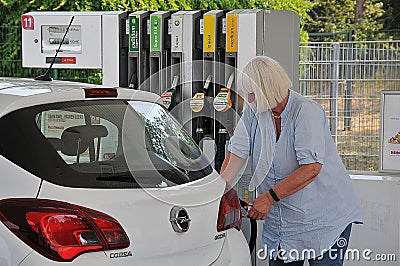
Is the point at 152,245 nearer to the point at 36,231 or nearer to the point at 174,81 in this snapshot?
the point at 36,231

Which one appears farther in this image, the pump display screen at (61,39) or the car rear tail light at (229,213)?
the pump display screen at (61,39)

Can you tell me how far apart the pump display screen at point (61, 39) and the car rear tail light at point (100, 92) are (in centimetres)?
285

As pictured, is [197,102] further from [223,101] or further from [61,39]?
[61,39]

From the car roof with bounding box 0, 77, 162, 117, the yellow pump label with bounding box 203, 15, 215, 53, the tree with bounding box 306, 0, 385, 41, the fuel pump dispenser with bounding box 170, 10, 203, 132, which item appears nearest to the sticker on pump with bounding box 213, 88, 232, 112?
the fuel pump dispenser with bounding box 170, 10, 203, 132

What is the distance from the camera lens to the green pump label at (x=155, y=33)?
638 cm

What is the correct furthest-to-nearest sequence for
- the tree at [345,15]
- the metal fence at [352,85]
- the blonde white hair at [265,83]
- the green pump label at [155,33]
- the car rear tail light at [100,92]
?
the tree at [345,15] → the metal fence at [352,85] → the green pump label at [155,33] → the blonde white hair at [265,83] → the car rear tail light at [100,92]

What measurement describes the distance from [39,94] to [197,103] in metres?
2.22

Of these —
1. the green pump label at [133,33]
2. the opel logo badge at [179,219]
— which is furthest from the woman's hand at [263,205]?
the green pump label at [133,33]

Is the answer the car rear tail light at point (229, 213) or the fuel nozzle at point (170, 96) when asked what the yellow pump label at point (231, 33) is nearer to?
the fuel nozzle at point (170, 96)

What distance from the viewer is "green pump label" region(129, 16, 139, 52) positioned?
257 inches

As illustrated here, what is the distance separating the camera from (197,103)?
598 cm

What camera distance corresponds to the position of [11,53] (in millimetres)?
11773

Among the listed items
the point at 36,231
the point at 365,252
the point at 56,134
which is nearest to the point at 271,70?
the point at 56,134

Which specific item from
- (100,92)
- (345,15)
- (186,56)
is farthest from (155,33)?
(345,15)
